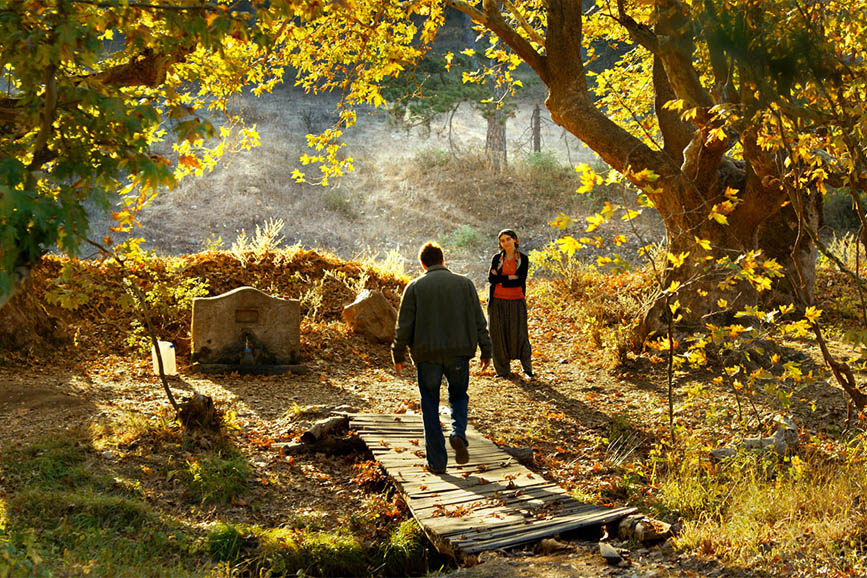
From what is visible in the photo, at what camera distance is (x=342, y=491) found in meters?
5.70

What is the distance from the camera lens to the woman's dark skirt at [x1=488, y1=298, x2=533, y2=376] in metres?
8.60

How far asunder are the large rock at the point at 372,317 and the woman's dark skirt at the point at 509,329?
2543 millimetres

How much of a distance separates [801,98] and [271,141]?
22695mm

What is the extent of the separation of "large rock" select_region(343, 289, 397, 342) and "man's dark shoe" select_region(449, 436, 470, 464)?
5.44 m

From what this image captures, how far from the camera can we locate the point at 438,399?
5.36 meters

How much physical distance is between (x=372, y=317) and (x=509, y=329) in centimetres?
285

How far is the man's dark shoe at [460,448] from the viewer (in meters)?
Result: 5.42

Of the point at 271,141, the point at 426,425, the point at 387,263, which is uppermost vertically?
the point at 271,141

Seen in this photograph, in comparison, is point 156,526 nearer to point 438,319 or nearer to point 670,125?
point 438,319

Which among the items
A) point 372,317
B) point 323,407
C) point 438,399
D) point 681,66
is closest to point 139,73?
point 323,407

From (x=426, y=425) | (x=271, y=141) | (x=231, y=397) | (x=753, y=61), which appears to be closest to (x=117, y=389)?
(x=231, y=397)

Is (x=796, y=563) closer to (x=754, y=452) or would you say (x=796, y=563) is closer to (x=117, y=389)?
(x=754, y=452)

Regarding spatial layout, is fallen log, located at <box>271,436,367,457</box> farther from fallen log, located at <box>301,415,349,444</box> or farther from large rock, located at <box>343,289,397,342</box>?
large rock, located at <box>343,289,397,342</box>

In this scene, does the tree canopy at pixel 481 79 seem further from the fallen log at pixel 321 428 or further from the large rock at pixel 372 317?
the large rock at pixel 372 317
